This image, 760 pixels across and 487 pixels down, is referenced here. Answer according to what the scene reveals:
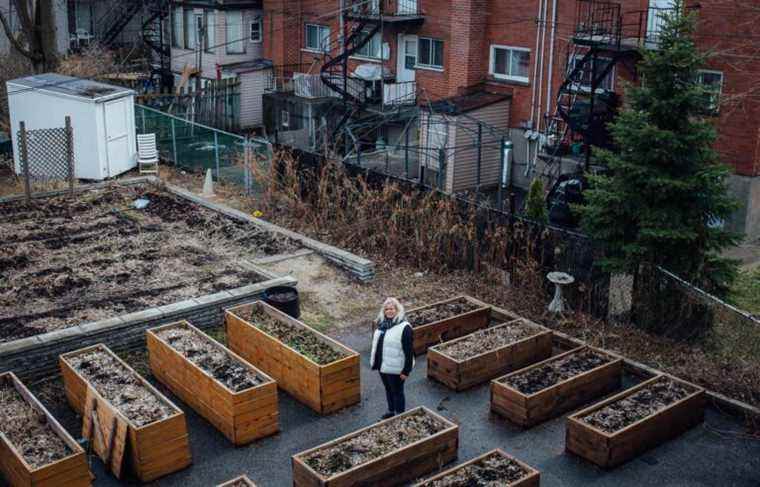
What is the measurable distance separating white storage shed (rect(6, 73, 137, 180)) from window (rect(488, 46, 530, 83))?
11.9 meters

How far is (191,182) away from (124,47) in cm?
2291

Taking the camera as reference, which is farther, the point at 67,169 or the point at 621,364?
the point at 67,169

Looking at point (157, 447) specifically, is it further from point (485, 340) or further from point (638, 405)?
point (638, 405)

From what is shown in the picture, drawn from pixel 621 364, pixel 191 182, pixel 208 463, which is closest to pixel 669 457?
pixel 621 364

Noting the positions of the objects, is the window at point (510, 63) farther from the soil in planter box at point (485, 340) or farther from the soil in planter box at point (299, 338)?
Answer: the soil in planter box at point (299, 338)

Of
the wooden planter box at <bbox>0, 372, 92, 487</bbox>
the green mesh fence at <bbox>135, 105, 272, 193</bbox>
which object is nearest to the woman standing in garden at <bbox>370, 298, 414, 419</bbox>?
the wooden planter box at <bbox>0, 372, 92, 487</bbox>

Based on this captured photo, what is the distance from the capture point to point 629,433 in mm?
10414

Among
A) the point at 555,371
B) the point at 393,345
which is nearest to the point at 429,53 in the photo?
the point at 555,371

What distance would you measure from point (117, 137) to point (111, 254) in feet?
22.2

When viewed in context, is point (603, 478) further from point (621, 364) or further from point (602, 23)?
point (602, 23)

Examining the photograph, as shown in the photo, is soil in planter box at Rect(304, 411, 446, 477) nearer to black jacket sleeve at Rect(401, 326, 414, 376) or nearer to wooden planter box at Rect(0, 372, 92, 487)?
black jacket sleeve at Rect(401, 326, 414, 376)

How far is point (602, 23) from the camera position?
24.2 metres

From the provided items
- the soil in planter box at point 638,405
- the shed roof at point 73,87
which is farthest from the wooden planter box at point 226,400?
the shed roof at point 73,87

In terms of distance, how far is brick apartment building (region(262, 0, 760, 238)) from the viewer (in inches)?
857
